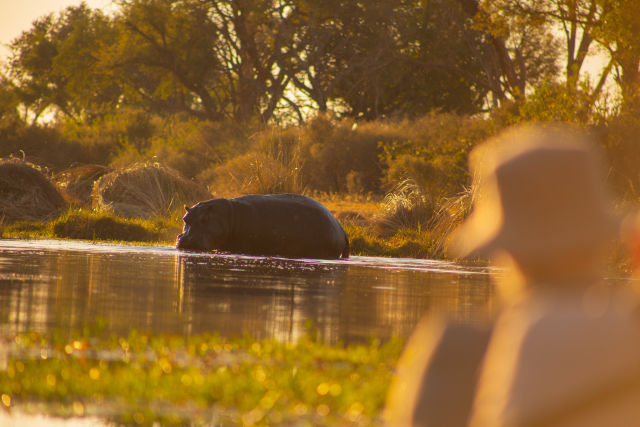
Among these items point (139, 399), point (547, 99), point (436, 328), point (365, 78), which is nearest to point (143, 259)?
point (139, 399)

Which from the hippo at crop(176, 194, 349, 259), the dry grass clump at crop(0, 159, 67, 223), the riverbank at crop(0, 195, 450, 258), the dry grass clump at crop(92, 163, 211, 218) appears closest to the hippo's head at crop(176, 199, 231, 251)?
the hippo at crop(176, 194, 349, 259)

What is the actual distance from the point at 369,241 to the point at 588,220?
16.1m

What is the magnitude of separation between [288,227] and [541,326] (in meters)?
12.8

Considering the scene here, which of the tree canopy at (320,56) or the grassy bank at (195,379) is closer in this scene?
the grassy bank at (195,379)

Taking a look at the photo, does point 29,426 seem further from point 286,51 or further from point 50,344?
point 286,51

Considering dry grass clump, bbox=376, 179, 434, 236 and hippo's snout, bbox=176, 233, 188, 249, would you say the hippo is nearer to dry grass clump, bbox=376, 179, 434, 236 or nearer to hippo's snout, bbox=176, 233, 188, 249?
hippo's snout, bbox=176, 233, 188, 249

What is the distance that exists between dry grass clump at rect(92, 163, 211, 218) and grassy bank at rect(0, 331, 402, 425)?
1789 cm

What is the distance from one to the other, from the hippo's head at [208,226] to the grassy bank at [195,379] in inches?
362

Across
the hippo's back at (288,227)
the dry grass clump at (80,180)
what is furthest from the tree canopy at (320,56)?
the hippo's back at (288,227)

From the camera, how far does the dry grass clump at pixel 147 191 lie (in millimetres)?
23422

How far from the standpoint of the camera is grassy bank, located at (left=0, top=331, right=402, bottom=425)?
12.9ft

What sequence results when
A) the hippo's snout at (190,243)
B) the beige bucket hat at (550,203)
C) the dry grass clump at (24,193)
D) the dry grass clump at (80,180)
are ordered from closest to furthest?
the beige bucket hat at (550,203) < the hippo's snout at (190,243) < the dry grass clump at (24,193) < the dry grass clump at (80,180)

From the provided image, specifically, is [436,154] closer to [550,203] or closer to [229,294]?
[229,294]

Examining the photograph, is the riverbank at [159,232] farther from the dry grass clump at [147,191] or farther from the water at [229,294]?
the water at [229,294]
